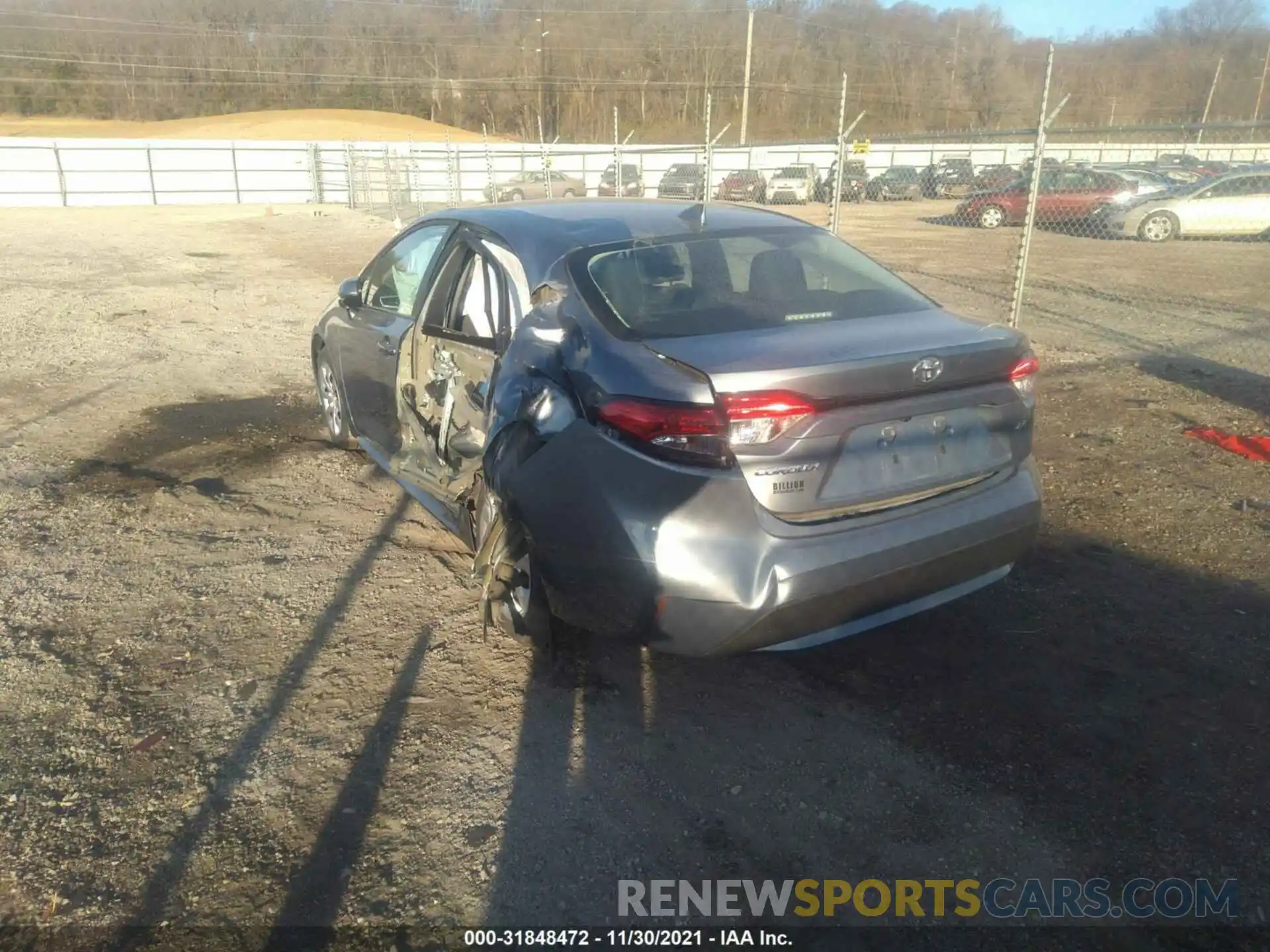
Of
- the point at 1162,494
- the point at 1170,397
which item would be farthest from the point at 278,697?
the point at 1170,397

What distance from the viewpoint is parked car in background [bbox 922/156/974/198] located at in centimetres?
2800

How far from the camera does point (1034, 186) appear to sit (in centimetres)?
758

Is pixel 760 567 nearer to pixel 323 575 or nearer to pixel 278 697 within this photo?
pixel 278 697

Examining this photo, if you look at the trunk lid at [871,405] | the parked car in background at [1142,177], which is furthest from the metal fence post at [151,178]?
the trunk lid at [871,405]

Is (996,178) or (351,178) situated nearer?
(996,178)

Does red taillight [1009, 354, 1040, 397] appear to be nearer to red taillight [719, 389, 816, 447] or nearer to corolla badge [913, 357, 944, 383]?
corolla badge [913, 357, 944, 383]

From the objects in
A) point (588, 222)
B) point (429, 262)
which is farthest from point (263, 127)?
point (588, 222)

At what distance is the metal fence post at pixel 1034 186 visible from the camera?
6988 millimetres

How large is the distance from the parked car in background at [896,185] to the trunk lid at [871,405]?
28.7 metres

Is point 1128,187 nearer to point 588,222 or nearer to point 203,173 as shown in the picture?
point 588,222

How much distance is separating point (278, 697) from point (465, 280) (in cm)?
194

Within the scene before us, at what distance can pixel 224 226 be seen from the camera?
76.7 feet

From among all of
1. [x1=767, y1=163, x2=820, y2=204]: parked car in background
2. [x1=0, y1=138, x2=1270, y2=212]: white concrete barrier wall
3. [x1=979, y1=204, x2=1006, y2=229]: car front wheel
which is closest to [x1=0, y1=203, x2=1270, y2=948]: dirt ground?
[x1=979, y1=204, x2=1006, y2=229]: car front wheel

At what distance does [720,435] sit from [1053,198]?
2315 centimetres
